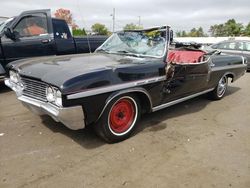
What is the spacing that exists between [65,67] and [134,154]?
4.87ft

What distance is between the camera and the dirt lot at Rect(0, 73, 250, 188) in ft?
9.45

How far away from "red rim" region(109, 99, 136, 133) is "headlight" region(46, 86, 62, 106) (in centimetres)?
83

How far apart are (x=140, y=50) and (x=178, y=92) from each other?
102 centimetres

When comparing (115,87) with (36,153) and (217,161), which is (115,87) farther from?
(217,161)

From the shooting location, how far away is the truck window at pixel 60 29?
700 cm

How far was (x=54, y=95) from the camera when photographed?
3.16m

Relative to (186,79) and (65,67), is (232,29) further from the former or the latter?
(65,67)

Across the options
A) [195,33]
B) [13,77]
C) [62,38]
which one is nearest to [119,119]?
[13,77]

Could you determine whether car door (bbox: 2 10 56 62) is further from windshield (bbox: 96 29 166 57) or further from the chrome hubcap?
the chrome hubcap

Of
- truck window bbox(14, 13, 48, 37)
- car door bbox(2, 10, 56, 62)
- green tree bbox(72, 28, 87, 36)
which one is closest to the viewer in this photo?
car door bbox(2, 10, 56, 62)

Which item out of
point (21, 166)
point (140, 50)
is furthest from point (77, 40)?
point (21, 166)

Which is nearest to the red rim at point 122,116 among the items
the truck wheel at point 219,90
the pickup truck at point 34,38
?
the truck wheel at point 219,90

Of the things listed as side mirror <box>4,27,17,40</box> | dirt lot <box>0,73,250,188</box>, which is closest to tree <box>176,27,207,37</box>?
side mirror <box>4,27,17,40</box>

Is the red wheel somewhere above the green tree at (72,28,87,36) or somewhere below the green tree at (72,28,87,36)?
below
